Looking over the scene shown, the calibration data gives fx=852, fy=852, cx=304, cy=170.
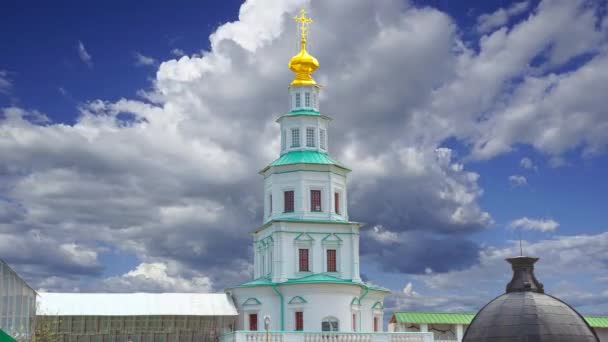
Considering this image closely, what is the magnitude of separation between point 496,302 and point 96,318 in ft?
96.9

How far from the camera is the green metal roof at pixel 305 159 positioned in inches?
1975

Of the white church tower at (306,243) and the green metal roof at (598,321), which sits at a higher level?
the white church tower at (306,243)

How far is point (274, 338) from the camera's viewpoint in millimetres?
43000

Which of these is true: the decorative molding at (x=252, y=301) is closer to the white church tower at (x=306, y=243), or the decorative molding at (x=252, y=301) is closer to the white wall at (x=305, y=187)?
the white church tower at (x=306, y=243)

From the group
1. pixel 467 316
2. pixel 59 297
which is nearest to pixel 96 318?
pixel 59 297

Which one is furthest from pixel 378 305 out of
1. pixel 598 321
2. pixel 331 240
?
pixel 598 321

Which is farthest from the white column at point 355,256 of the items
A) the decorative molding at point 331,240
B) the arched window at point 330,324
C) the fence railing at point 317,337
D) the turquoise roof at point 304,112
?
the turquoise roof at point 304,112

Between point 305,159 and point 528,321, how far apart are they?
29.0 meters

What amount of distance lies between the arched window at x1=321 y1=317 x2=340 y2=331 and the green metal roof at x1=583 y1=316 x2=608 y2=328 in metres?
19.7

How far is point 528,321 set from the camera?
22156 millimetres

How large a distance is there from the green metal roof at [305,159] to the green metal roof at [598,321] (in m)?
19.9

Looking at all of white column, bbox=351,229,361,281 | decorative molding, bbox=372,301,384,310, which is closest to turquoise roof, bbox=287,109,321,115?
white column, bbox=351,229,361,281

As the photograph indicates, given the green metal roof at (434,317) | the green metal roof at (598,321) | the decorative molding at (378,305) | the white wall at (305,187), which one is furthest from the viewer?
the green metal roof at (598,321)

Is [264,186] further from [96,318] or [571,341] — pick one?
[571,341]
